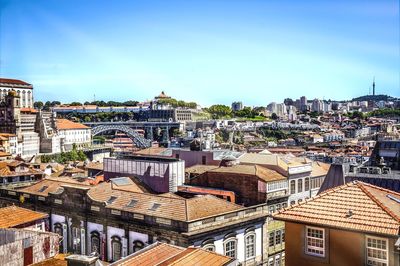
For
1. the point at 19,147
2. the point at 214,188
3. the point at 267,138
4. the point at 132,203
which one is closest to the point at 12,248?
the point at 132,203

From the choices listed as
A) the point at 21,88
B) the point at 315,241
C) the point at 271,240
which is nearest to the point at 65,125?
the point at 21,88

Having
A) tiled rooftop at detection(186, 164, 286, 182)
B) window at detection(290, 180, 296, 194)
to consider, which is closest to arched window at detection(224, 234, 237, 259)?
tiled rooftop at detection(186, 164, 286, 182)

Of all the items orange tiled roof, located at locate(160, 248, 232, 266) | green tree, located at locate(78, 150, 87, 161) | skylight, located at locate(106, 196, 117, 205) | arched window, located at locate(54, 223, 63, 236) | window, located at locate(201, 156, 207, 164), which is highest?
window, located at locate(201, 156, 207, 164)

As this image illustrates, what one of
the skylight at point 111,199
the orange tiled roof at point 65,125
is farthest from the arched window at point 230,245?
the orange tiled roof at point 65,125

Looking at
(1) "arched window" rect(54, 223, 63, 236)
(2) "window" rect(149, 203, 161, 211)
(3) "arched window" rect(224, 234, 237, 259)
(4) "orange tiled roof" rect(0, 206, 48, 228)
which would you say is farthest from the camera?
(1) "arched window" rect(54, 223, 63, 236)

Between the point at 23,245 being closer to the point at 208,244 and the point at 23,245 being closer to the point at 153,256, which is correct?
the point at 153,256

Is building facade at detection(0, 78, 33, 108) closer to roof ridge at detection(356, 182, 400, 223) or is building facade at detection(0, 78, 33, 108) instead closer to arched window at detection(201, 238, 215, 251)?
arched window at detection(201, 238, 215, 251)
